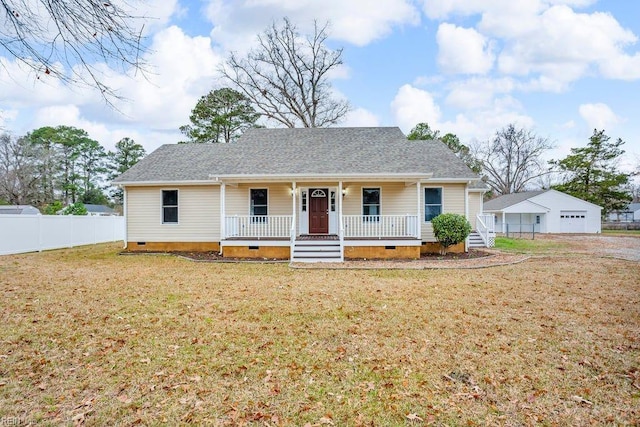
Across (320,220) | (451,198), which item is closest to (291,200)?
(320,220)

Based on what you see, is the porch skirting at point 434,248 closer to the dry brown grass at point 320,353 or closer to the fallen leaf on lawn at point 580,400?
the dry brown grass at point 320,353

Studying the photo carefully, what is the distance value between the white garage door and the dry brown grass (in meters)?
26.5

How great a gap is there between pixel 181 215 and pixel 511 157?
41.6 m

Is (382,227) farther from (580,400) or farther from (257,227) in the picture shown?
(580,400)

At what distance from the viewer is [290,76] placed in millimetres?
25453

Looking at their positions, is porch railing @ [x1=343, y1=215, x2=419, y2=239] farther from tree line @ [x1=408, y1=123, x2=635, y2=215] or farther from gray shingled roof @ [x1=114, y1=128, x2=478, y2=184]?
tree line @ [x1=408, y1=123, x2=635, y2=215]

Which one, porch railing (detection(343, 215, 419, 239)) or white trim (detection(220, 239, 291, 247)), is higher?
porch railing (detection(343, 215, 419, 239))

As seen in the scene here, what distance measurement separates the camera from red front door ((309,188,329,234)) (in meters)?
13.9

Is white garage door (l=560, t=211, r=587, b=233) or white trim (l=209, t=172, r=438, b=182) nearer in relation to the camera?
white trim (l=209, t=172, r=438, b=182)

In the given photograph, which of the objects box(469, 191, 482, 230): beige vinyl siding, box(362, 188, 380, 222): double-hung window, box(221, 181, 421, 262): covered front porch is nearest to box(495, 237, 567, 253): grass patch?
box(469, 191, 482, 230): beige vinyl siding

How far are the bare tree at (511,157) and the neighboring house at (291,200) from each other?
3138 centimetres

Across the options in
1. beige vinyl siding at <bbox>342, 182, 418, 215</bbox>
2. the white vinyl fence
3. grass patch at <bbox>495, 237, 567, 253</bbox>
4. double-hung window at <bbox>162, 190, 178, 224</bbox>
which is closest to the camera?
the white vinyl fence

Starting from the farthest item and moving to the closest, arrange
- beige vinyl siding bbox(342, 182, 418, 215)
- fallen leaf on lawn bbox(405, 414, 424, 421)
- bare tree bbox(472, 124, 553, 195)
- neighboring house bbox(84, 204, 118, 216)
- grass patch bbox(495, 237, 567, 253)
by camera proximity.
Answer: bare tree bbox(472, 124, 553, 195)
neighboring house bbox(84, 204, 118, 216)
grass patch bbox(495, 237, 567, 253)
beige vinyl siding bbox(342, 182, 418, 215)
fallen leaf on lawn bbox(405, 414, 424, 421)

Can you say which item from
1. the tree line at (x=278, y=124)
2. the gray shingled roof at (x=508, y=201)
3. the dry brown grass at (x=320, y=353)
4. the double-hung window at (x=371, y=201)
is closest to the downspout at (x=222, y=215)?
the dry brown grass at (x=320, y=353)
